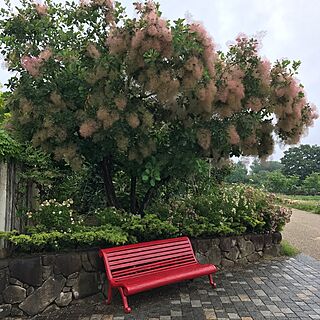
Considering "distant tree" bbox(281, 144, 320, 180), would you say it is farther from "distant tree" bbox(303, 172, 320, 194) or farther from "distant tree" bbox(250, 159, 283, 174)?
"distant tree" bbox(303, 172, 320, 194)

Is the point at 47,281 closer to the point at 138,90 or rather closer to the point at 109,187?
the point at 109,187

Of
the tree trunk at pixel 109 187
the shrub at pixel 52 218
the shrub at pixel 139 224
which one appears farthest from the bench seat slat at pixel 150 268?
the tree trunk at pixel 109 187

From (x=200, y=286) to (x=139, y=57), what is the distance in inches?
126

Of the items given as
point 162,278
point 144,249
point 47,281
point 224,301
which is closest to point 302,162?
point 224,301

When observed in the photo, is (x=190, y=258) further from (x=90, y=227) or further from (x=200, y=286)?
(x=90, y=227)

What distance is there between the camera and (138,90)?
5.38 meters

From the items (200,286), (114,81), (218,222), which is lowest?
(200,286)

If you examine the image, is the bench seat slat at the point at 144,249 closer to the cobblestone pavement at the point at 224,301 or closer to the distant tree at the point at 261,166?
the cobblestone pavement at the point at 224,301

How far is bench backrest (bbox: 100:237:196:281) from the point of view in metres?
4.82

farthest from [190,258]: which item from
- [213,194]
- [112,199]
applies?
[213,194]

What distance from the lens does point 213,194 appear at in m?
7.68

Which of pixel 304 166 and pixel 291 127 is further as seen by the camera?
pixel 304 166

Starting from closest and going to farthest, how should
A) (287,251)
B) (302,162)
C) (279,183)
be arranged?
(287,251), (279,183), (302,162)

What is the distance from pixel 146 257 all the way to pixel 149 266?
0.40ft
